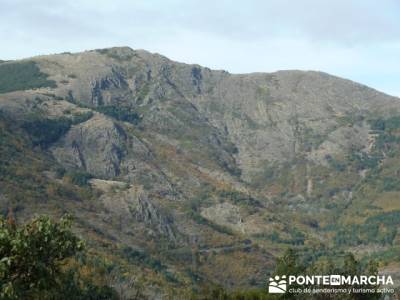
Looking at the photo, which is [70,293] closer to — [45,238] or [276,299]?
[45,238]

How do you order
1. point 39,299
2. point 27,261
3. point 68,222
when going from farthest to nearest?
point 39,299 < point 68,222 < point 27,261

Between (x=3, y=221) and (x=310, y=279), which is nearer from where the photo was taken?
(x=3, y=221)

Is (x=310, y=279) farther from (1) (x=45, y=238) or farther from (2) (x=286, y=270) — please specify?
(1) (x=45, y=238)

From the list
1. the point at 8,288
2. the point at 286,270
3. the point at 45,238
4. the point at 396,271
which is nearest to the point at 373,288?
the point at 286,270

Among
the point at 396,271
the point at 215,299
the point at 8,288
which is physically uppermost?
the point at 8,288

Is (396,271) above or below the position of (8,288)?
below

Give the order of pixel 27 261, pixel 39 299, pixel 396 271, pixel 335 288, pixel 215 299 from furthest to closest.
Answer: pixel 396 271 < pixel 215 299 < pixel 335 288 < pixel 39 299 < pixel 27 261

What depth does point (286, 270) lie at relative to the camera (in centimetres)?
8331

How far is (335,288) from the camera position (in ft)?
254

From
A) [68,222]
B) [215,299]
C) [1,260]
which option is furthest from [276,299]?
[1,260]

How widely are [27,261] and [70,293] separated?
12794mm

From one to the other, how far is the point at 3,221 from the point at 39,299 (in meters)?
9.71

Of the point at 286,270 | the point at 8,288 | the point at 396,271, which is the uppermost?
the point at 8,288

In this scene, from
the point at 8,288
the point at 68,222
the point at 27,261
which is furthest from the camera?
the point at 68,222
